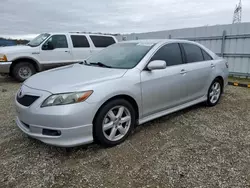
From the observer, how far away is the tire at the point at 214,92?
4.46 metres

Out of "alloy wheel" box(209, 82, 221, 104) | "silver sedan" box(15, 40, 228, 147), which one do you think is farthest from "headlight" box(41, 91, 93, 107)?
"alloy wheel" box(209, 82, 221, 104)

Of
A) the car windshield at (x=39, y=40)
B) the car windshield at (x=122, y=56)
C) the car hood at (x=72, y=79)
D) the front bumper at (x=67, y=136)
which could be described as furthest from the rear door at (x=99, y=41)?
the front bumper at (x=67, y=136)

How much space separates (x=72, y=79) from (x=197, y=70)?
247cm

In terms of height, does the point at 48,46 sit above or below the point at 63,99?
above

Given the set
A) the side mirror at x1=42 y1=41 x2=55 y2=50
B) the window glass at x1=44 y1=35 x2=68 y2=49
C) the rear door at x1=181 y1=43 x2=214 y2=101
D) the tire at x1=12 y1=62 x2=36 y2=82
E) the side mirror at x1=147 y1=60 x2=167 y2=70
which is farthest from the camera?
the window glass at x1=44 y1=35 x2=68 y2=49

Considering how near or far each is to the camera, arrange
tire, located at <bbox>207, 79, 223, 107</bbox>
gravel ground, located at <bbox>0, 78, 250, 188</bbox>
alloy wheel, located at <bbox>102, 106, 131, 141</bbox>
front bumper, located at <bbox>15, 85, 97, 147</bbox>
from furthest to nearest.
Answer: tire, located at <bbox>207, 79, 223, 107</bbox>
alloy wheel, located at <bbox>102, 106, 131, 141</bbox>
front bumper, located at <bbox>15, 85, 97, 147</bbox>
gravel ground, located at <bbox>0, 78, 250, 188</bbox>

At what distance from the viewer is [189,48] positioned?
13.3 feet

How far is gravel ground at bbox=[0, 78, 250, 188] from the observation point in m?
2.19


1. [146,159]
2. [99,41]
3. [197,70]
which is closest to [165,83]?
[197,70]

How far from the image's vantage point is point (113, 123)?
9.22 ft

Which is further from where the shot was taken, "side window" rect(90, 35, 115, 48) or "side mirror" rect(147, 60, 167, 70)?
"side window" rect(90, 35, 115, 48)

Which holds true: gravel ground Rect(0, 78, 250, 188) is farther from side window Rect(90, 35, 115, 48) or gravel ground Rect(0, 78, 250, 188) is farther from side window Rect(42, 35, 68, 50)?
side window Rect(90, 35, 115, 48)

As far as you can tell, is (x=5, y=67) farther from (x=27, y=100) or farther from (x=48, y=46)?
(x=27, y=100)

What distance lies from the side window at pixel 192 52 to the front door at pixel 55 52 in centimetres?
515
